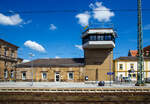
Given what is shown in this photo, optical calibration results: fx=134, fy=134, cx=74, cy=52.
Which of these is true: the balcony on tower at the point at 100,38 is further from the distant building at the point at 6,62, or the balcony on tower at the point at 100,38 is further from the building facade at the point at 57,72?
the distant building at the point at 6,62

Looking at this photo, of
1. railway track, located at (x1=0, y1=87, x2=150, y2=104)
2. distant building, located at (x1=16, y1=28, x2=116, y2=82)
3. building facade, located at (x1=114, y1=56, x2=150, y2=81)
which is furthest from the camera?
building facade, located at (x1=114, y1=56, x2=150, y2=81)

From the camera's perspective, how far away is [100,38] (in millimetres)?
30266

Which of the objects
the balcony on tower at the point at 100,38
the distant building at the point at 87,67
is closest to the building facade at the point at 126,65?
the distant building at the point at 87,67

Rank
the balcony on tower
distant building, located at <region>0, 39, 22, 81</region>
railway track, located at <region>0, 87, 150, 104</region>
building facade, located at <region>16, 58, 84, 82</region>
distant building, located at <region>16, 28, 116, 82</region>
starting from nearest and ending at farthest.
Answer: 1. railway track, located at <region>0, 87, 150, 104</region>
2. the balcony on tower
3. distant building, located at <region>16, 28, 116, 82</region>
4. building facade, located at <region>16, 58, 84, 82</region>
5. distant building, located at <region>0, 39, 22, 81</region>

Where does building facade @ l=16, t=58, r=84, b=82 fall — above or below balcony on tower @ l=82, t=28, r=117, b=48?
below

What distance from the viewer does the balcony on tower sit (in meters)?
30.0

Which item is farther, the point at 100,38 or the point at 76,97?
the point at 100,38

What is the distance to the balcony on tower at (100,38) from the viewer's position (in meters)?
30.0

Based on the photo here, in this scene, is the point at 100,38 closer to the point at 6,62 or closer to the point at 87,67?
the point at 87,67

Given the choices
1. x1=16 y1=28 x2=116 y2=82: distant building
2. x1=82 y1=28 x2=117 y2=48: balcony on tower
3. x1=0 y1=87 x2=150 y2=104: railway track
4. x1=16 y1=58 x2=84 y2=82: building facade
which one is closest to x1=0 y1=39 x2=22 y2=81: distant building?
x1=16 y1=58 x2=84 y2=82: building facade

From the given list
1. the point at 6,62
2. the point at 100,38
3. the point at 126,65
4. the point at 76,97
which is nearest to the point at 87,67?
the point at 100,38

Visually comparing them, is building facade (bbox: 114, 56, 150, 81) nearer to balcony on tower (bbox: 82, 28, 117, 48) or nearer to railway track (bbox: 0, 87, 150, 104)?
balcony on tower (bbox: 82, 28, 117, 48)

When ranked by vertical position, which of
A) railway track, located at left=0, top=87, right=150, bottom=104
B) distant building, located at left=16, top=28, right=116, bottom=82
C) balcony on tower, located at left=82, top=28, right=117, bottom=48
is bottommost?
railway track, located at left=0, top=87, right=150, bottom=104

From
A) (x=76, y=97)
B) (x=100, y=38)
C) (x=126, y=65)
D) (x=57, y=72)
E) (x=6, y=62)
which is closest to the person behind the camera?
(x=76, y=97)
